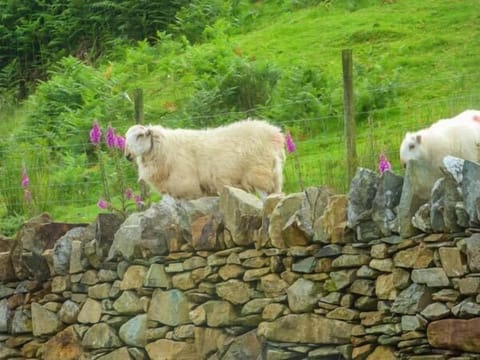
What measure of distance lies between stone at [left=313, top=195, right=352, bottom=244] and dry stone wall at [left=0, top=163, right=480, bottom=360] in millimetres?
11

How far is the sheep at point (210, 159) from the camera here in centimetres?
1227

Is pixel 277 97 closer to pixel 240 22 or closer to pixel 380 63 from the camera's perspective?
pixel 380 63

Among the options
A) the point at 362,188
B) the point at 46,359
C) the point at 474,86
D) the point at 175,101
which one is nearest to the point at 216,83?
the point at 175,101

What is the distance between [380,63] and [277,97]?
2.42 meters

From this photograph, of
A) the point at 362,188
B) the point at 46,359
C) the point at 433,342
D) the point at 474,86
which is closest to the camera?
the point at 433,342

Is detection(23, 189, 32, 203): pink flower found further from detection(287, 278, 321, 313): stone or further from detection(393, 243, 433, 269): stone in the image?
detection(393, 243, 433, 269): stone

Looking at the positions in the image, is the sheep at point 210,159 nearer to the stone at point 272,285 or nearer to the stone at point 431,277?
the stone at point 272,285

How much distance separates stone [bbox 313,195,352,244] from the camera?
9086mm

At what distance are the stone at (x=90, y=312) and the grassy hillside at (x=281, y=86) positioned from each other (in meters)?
2.87

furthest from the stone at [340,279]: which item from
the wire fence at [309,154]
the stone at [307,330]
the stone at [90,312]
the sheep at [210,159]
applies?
the wire fence at [309,154]

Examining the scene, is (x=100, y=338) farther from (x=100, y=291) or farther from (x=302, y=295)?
(x=302, y=295)

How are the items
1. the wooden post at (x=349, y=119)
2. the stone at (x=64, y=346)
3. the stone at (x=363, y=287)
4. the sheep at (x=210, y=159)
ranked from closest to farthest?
the stone at (x=363, y=287), the stone at (x=64, y=346), the sheep at (x=210, y=159), the wooden post at (x=349, y=119)

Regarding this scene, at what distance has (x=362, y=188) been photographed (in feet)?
29.4

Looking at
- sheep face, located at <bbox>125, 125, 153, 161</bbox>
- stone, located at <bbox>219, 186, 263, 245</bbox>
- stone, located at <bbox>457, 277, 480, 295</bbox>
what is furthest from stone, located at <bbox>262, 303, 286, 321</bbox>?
sheep face, located at <bbox>125, 125, 153, 161</bbox>
